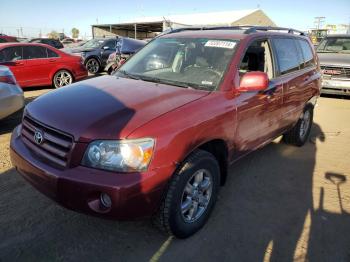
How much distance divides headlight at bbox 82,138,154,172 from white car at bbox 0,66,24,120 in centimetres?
356

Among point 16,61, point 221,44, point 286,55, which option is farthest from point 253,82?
point 16,61

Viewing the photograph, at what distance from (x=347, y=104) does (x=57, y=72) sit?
28.3 ft

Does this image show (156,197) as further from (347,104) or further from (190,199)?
(347,104)

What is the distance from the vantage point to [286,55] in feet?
15.2

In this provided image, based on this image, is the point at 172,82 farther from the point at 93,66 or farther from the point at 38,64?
the point at 93,66

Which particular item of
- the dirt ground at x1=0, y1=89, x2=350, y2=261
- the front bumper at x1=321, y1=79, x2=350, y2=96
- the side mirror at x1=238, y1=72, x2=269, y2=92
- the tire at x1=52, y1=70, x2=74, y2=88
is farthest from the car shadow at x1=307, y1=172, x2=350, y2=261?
the tire at x1=52, y1=70, x2=74, y2=88

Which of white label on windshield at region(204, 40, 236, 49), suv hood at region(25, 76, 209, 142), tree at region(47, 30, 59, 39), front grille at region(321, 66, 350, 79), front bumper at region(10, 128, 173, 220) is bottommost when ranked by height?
front bumper at region(10, 128, 173, 220)

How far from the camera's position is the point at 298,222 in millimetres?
3416

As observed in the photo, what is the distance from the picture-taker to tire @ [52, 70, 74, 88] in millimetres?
10172

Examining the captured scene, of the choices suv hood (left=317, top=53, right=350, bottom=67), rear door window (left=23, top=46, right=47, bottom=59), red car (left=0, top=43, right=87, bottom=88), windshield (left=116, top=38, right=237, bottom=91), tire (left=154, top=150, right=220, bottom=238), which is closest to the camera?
tire (left=154, top=150, right=220, bottom=238)

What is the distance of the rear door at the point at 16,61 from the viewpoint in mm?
9211

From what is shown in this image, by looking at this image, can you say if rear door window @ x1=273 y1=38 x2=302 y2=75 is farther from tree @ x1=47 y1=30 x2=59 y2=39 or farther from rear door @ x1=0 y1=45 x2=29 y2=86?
tree @ x1=47 y1=30 x2=59 y2=39

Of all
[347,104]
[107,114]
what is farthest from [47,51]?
[347,104]

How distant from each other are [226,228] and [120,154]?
1417mm
